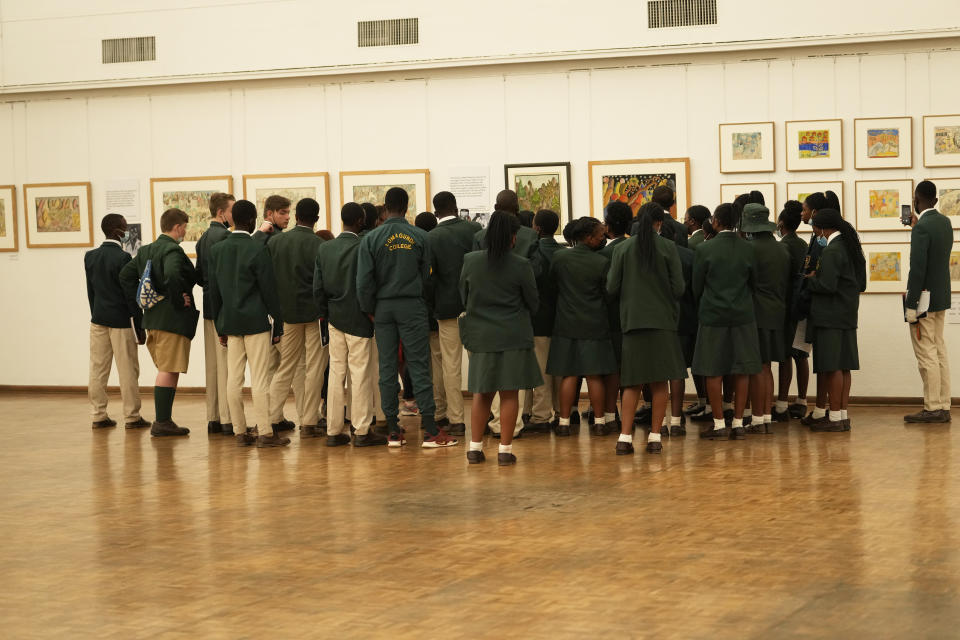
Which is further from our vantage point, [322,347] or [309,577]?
[322,347]

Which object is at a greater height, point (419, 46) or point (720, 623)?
point (419, 46)

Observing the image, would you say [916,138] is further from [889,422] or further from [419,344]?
[419,344]

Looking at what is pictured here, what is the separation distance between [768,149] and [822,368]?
3.16 metres

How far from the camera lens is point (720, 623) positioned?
483cm

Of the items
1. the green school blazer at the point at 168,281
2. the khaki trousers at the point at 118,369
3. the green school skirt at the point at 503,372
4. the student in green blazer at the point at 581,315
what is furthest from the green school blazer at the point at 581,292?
the khaki trousers at the point at 118,369

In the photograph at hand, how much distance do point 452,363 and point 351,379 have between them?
97 centimetres

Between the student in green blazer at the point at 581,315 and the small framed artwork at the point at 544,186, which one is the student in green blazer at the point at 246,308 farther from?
the small framed artwork at the point at 544,186

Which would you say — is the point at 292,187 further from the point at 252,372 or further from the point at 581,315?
the point at 581,315

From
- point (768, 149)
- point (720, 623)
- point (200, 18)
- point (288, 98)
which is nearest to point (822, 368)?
point (768, 149)

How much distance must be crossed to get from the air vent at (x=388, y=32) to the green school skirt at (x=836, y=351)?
596 centimetres

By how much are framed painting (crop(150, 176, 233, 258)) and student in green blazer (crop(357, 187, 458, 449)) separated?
521 cm

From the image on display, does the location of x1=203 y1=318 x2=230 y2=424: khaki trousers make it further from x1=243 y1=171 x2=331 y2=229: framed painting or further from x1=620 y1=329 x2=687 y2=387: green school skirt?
x1=620 y1=329 x2=687 y2=387: green school skirt

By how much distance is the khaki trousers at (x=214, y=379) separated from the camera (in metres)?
10.9

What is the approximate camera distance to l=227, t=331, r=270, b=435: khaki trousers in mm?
10047
